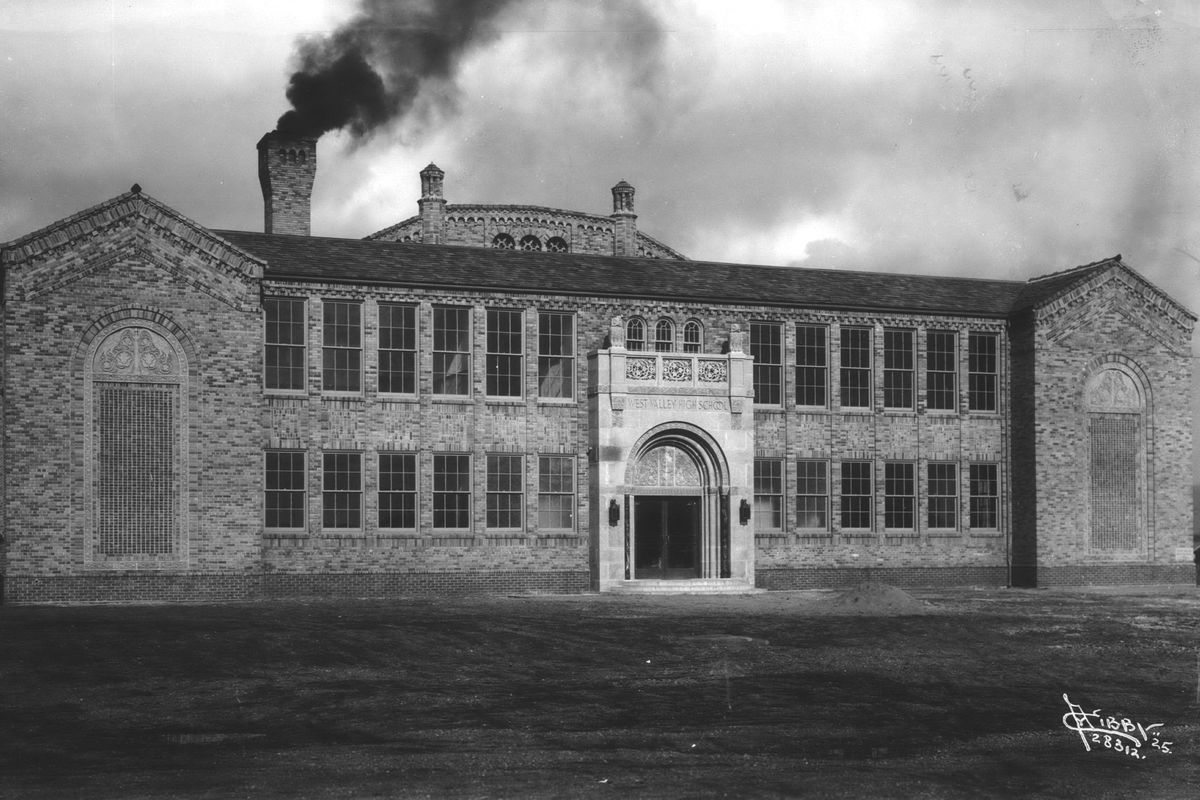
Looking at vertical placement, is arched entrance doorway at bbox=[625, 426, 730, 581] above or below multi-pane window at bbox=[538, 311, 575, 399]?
below

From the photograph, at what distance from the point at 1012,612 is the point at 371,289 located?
16.4 meters

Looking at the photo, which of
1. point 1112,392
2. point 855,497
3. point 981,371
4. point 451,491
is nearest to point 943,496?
point 855,497

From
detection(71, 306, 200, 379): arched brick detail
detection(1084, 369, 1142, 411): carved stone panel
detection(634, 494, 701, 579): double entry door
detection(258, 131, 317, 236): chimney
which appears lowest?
detection(634, 494, 701, 579): double entry door

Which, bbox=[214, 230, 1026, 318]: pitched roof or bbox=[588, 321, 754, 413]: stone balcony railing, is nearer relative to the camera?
bbox=[214, 230, 1026, 318]: pitched roof

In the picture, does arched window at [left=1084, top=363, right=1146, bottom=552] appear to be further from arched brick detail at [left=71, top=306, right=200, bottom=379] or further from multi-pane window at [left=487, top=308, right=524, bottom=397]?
arched brick detail at [left=71, top=306, right=200, bottom=379]

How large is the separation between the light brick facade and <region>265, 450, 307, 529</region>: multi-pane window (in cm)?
7

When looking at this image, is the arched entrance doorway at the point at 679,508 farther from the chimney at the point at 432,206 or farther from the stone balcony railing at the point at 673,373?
the chimney at the point at 432,206

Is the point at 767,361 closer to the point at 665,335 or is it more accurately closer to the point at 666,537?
the point at 665,335

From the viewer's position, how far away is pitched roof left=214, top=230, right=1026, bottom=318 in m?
34.9

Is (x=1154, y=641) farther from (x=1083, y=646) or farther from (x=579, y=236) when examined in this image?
(x=579, y=236)

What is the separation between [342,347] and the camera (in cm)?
3441

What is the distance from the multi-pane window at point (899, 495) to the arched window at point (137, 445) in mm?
18311

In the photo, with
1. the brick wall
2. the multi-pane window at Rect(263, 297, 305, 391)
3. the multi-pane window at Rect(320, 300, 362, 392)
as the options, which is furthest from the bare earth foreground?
the brick wall
